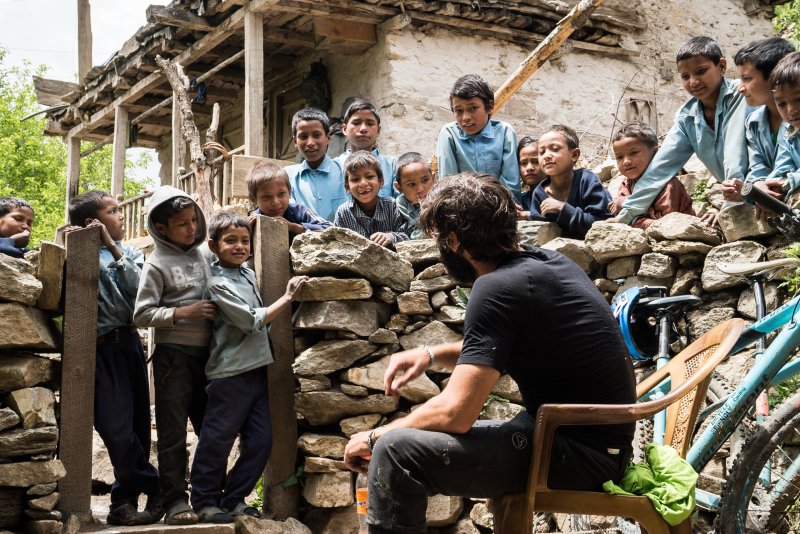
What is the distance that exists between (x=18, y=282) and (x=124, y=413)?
0.75m

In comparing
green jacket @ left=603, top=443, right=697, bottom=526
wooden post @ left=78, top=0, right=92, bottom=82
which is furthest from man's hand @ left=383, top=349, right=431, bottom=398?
wooden post @ left=78, top=0, right=92, bottom=82

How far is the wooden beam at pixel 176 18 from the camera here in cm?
924

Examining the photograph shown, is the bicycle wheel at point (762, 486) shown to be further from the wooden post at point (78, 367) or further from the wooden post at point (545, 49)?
the wooden post at point (545, 49)

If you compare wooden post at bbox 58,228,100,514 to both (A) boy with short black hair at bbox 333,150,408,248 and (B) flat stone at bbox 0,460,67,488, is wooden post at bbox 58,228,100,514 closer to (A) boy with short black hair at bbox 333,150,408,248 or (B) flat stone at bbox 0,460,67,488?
(B) flat stone at bbox 0,460,67,488

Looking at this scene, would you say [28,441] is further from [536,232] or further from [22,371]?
[536,232]

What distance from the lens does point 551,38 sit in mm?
7090

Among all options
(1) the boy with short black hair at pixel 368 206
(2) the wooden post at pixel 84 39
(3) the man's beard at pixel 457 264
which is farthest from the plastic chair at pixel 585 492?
(2) the wooden post at pixel 84 39

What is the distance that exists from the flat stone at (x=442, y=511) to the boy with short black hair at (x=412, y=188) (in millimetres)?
1460

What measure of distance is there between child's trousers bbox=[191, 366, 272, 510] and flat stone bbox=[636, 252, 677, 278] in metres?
2.01

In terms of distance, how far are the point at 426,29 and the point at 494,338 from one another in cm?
745

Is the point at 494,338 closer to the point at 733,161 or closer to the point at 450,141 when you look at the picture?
the point at 733,161

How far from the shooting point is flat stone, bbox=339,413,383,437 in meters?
4.36

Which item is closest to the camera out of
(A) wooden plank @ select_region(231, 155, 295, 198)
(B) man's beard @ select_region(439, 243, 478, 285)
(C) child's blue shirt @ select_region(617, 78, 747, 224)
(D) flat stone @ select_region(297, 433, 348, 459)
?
(B) man's beard @ select_region(439, 243, 478, 285)

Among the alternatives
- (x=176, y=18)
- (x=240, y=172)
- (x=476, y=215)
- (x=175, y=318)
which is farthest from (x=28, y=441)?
(x=176, y=18)
